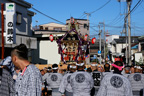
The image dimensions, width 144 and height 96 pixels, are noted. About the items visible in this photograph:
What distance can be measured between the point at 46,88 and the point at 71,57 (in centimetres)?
1918

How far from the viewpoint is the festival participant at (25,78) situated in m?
3.18

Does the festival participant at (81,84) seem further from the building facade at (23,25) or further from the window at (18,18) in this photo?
the window at (18,18)

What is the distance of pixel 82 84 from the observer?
6.30 metres

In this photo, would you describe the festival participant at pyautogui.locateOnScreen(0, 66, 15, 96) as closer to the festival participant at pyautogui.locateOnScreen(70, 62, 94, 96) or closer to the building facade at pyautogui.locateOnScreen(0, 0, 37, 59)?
the festival participant at pyautogui.locateOnScreen(70, 62, 94, 96)

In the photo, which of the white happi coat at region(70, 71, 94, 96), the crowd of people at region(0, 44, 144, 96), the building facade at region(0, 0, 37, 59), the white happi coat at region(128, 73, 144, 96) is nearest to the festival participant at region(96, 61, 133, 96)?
the crowd of people at region(0, 44, 144, 96)

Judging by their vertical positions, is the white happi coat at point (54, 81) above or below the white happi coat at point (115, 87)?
below

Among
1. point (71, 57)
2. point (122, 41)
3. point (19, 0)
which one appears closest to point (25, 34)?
point (19, 0)

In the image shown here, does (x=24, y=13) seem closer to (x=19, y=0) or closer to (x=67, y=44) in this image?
(x=19, y=0)

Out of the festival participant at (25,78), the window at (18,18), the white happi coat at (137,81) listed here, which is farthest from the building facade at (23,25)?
the festival participant at (25,78)

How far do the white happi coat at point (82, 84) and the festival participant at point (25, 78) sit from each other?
3125 mm

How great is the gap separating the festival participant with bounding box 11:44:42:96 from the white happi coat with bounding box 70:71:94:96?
3125mm

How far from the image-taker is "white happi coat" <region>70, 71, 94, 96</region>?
629cm

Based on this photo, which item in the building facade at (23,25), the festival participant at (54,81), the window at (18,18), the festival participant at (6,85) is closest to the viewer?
the festival participant at (6,85)

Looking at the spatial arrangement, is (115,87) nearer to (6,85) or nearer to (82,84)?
(82,84)
